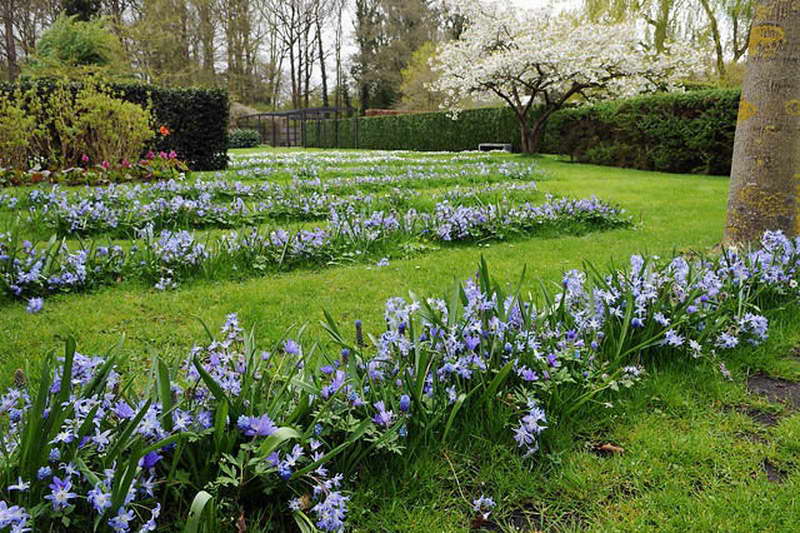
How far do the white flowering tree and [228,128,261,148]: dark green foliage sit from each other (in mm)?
15181

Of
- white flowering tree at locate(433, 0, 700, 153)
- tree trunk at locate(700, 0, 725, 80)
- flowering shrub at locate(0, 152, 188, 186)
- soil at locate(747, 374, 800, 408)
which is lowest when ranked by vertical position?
soil at locate(747, 374, 800, 408)

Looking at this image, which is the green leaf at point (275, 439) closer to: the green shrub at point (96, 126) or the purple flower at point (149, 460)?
the purple flower at point (149, 460)

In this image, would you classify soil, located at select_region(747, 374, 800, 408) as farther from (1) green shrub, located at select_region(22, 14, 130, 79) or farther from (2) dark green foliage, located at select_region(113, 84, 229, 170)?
(1) green shrub, located at select_region(22, 14, 130, 79)

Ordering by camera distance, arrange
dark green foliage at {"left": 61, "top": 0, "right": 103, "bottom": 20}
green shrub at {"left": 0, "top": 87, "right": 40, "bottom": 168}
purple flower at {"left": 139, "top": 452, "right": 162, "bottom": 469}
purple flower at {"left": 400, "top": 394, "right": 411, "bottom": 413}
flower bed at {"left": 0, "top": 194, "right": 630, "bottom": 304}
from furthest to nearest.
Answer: dark green foliage at {"left": 61, "top": 0, "right": 103, "bottom": 20} < green shrub at {"left": 0, "top": 87, "right": 40, "bottom": 168} < flower bed at {"left": 0, "top": 194, "right": 630, "bottom": 304} < purple flower at {"left": 400, "top": 394, "right": 411, "bottom": 413} < purple flower at {"left": 139, "top": 452, "right": 162, "bottom": 469}

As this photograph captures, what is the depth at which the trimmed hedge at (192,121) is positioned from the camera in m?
11.0

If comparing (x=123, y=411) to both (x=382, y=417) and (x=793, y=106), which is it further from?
(x=793, y=106)

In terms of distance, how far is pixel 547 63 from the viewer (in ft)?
53.0

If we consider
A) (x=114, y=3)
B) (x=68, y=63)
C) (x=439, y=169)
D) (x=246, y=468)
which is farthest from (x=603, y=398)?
(x=114, y=3)

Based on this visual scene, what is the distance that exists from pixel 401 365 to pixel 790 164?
3.33 metres

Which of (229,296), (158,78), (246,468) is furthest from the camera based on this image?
(158,78)

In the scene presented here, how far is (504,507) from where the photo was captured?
1583 millimetres

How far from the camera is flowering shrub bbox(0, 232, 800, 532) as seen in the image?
49.3 inches

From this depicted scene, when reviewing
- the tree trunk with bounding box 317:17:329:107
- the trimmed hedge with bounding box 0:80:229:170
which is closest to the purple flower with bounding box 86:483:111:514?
the trimmed hedge with bounding box 0:80:229:170

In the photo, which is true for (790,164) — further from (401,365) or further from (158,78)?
(158,78)
